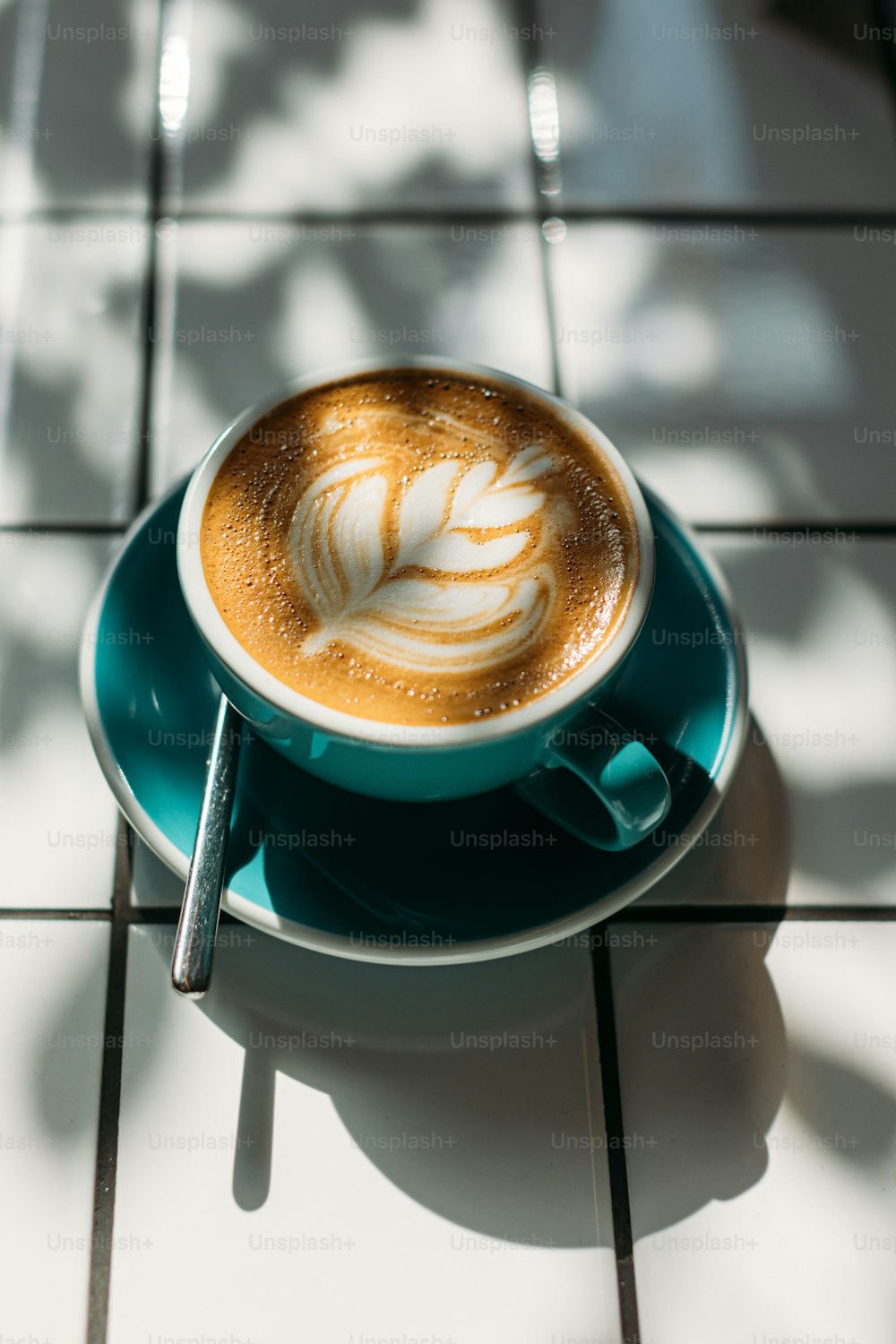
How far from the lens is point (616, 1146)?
649 mm

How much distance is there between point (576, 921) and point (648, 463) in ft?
1.28

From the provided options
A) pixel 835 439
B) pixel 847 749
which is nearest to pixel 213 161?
pixel 835 439

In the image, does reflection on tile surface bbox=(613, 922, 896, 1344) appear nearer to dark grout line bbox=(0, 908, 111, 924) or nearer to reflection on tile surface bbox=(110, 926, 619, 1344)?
reflection on tile surface bbox=(110, 926, 619, 1344)

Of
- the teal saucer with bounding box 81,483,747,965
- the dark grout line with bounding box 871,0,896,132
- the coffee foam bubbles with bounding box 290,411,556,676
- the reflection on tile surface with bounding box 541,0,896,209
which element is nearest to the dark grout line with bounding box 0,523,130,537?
the teal saucer with bounding box 81,483,747,965

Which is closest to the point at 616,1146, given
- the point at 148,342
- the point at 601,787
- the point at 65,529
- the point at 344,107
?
the point at 601,787

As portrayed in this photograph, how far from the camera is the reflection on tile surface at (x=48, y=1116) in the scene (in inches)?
24.0

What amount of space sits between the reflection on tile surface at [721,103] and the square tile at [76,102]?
0.36 metres

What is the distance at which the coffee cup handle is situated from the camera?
0.58 m

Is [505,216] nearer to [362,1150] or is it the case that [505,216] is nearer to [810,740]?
[810,740]

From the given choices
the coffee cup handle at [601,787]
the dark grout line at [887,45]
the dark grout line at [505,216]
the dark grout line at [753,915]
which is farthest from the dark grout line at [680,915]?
the dark grout line at [887,45]

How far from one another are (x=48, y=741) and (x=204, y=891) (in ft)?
0.68

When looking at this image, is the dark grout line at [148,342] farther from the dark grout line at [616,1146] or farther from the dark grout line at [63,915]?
the dark grout line at [616,1146]

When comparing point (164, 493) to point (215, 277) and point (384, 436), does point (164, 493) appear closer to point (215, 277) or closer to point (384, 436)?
point (384, 436)

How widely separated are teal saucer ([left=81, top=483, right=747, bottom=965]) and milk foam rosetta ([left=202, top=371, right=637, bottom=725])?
9 cm
